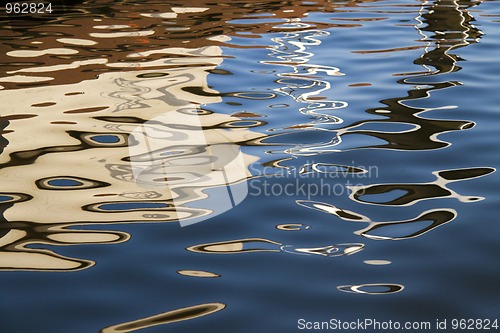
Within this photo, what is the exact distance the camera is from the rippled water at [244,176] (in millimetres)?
2305

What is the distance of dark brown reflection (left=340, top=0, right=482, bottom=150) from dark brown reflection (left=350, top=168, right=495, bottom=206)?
1.35 feet

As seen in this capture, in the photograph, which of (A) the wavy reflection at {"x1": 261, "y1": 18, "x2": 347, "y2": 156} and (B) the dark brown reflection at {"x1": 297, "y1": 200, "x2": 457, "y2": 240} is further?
(A) the wavy reflection at {"x1": 261, "y1": 18, "x2": 347, "y2": 156}

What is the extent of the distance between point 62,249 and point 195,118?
1556mm

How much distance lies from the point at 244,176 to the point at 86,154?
2.51 feet

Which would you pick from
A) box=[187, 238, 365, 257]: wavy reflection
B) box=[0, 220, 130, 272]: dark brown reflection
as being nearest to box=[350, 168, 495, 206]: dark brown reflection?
box=[187, 238, 365, 257]: wavy reflection

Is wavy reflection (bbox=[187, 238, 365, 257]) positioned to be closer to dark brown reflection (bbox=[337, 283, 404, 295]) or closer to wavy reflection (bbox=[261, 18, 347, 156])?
dark brown reflection (bbox=[337, 283, 404, 295])

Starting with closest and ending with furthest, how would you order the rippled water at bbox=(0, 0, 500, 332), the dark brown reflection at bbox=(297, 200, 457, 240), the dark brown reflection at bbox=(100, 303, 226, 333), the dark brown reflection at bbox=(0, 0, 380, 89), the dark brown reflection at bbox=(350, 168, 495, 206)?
the dark brown reflection at bbox=(100, 303, 226, 333)
the rippled water at bbox=(0, 0, 500, 332)
the dark brown reflection at bbox=(297, 200, 457, 240)
the dark brown reflection at bbox=(350, 168, 495, 206)
the dark brown reflection at bbox=(0, 0, 380, 89)

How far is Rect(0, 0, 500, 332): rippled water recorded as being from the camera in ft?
7.56

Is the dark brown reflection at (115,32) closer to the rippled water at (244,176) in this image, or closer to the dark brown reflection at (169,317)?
the rippled water at (244,176)

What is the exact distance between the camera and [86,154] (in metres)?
3.56

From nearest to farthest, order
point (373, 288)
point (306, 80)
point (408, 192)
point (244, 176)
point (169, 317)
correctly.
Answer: point (169, 317) < point (373, 288) < point (408, 192) < point (244, 176) < point (306, 80)

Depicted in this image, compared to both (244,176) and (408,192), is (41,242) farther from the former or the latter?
(408,192)

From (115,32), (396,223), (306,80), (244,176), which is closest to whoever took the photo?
(396,223)

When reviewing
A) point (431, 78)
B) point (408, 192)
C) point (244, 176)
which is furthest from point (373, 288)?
point (431, 78)
